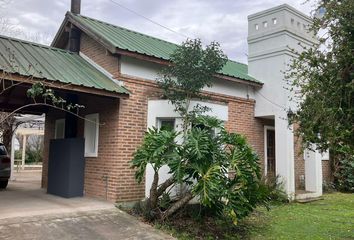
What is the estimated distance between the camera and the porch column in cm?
1311

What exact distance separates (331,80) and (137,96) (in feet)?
17.7

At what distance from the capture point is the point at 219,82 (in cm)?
1259

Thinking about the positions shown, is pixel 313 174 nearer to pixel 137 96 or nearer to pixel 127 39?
pixel 137 96

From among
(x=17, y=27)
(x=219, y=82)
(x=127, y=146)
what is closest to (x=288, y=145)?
(x=219, y=82)

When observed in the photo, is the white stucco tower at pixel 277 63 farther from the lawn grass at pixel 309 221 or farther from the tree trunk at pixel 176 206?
the tree trunk at pixel 176 206

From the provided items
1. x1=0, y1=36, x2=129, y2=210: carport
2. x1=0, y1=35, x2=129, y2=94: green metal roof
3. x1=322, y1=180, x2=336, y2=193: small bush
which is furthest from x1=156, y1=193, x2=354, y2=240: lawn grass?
x1=322, y1=180, x2=336, y2=193: small bush

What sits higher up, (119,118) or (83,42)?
(83,42)

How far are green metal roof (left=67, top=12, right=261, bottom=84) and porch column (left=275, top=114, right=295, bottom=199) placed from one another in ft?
6.76

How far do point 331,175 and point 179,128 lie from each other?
10301mm

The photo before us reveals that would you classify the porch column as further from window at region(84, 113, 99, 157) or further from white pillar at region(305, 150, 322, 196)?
window at region(84, 113, 99, 157)

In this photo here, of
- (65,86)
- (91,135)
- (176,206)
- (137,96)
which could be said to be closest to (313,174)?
(137,96)

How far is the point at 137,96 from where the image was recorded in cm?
1015

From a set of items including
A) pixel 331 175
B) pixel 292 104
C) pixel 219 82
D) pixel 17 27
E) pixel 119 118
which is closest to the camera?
pixel 119 118

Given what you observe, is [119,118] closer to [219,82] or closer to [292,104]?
[219,82]
